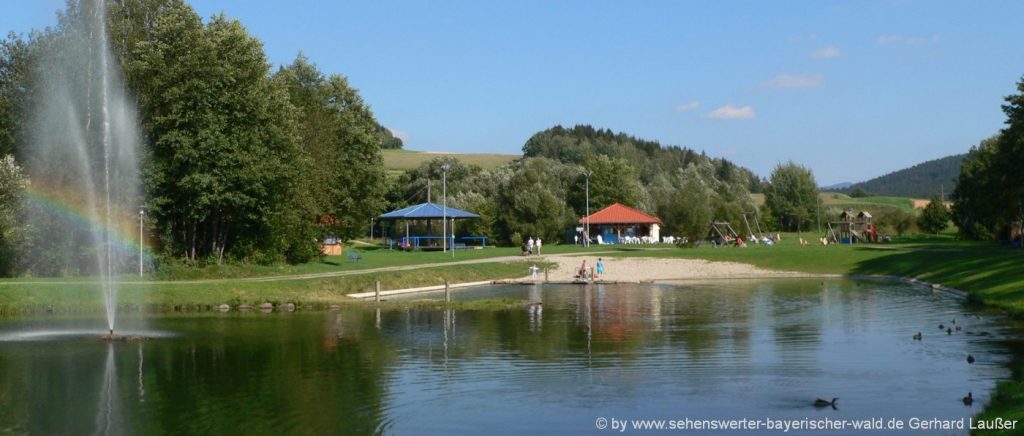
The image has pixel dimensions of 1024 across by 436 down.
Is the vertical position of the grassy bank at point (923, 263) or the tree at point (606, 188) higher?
the tree at point (606, 188)

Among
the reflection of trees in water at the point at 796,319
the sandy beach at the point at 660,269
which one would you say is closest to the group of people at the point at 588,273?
the sandy beach at the point at 660,269

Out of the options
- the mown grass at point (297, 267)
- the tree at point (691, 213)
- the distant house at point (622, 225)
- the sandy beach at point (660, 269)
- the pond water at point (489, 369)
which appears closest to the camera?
the pond water at point (489, 369)

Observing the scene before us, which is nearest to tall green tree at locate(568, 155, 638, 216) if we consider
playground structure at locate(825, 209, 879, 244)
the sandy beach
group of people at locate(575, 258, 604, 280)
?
playground structure at locate(825, 209, 879, 244)

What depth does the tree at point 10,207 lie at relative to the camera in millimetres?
47281

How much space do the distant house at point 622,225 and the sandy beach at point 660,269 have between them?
35388mm

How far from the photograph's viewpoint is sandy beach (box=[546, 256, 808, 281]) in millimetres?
64375

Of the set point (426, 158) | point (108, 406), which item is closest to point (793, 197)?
point (426, 158)

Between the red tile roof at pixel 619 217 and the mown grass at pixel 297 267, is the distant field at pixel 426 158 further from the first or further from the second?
the mown grass at pixel 297 267

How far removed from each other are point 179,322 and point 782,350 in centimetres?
2313

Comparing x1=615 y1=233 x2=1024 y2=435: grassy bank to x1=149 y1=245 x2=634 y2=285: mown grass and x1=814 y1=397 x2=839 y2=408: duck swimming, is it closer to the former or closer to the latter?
x1=814 y1=397 x2=839 y2=408: duck swimming

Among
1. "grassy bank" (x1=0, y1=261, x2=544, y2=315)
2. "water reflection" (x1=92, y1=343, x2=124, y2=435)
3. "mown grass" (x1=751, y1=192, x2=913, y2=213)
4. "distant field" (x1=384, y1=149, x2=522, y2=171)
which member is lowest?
"water reflection" (x1=92, y1=343, x2=124, y2=435)

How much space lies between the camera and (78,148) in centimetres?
4756

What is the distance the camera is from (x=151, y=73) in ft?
180

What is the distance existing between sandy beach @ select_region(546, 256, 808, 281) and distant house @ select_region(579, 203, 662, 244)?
35388 millimetres
